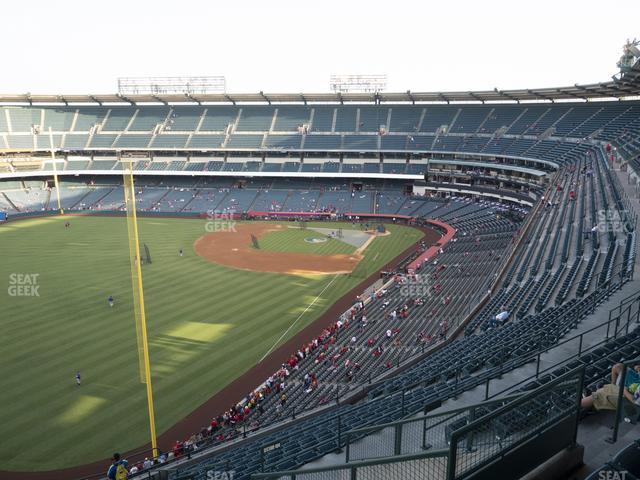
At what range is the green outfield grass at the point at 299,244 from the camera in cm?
4794

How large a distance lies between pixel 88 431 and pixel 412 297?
20896 mm

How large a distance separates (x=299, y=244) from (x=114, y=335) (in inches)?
1032

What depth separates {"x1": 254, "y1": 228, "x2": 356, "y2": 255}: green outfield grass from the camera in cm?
4794

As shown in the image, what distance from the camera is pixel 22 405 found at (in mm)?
19641

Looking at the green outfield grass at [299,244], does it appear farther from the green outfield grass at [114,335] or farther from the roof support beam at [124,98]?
the roof support beam at [124,98]

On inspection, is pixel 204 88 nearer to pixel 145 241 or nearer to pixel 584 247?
pixel 145 241

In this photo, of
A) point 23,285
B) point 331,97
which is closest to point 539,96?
point 331,97

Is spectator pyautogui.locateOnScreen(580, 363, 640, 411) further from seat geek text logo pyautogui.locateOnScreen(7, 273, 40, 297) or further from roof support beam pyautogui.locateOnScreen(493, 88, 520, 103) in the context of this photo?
roof support beam pyautogui.locateOnScreen(493, 88, 520, 103)

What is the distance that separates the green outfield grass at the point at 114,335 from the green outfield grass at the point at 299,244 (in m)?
1.44

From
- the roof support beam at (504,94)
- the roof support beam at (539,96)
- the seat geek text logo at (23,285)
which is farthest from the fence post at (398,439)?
the roof support beam at (504,94)

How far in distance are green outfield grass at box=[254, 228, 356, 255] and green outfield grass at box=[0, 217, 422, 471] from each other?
4.72 feet

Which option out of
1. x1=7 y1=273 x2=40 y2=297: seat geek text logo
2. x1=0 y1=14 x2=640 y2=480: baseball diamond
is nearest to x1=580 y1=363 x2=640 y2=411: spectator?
x1=0 y1=14 x2=640 y2=480: baseball diamond

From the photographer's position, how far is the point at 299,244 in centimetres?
5041

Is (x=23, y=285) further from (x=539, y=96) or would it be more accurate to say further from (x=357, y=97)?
(x=539, y=96)
